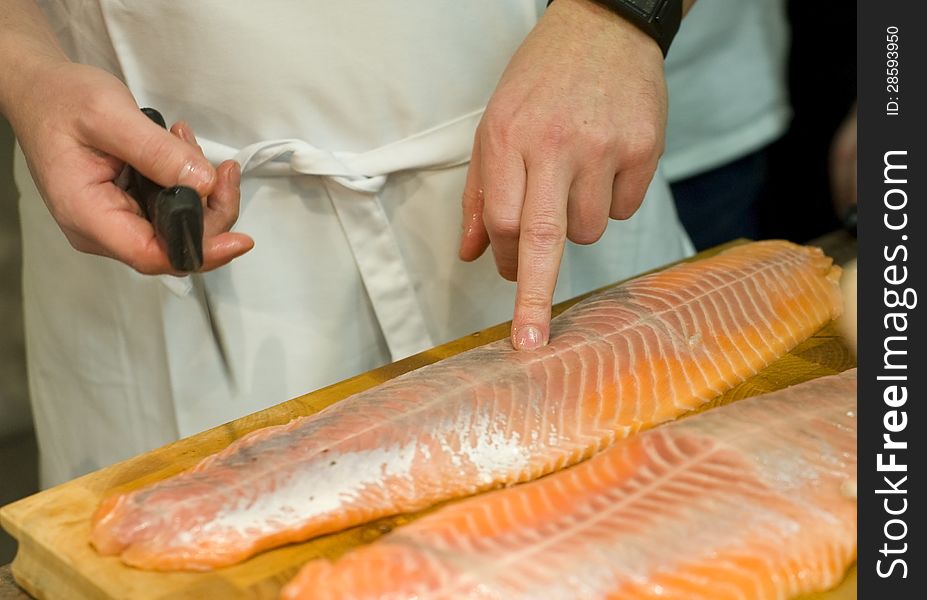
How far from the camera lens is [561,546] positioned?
1.26 metres

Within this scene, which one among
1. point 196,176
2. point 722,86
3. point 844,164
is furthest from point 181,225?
point 844,164

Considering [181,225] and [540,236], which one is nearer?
[181,225]

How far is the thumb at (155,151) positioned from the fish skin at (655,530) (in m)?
0.60

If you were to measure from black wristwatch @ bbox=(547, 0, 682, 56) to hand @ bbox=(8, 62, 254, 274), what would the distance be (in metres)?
0.73

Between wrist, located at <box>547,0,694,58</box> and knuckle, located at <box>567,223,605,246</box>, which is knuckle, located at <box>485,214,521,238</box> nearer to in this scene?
knuckle, located at <box>567,223,605,246</box>

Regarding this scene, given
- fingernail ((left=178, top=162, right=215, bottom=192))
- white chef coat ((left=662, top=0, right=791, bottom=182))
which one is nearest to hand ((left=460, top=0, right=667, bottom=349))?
fingernail ((left=178, top=162, right=215, bottom=192))

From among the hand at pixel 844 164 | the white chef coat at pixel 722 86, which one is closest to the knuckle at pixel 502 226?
the white chef coat at pixel 722 86

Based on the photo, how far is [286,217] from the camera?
1.90 meters

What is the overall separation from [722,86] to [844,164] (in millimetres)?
401

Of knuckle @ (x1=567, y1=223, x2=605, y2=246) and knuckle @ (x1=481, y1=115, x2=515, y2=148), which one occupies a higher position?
knuckle @ (x1=481, y1=115, x2=515, y2=148)

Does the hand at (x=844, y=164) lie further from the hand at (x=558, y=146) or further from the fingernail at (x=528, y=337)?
the fingernail at (x=528, y=337)

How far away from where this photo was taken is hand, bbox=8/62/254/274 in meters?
1.46

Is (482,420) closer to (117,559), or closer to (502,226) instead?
(502,226)

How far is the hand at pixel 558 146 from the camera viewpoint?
161 cm
